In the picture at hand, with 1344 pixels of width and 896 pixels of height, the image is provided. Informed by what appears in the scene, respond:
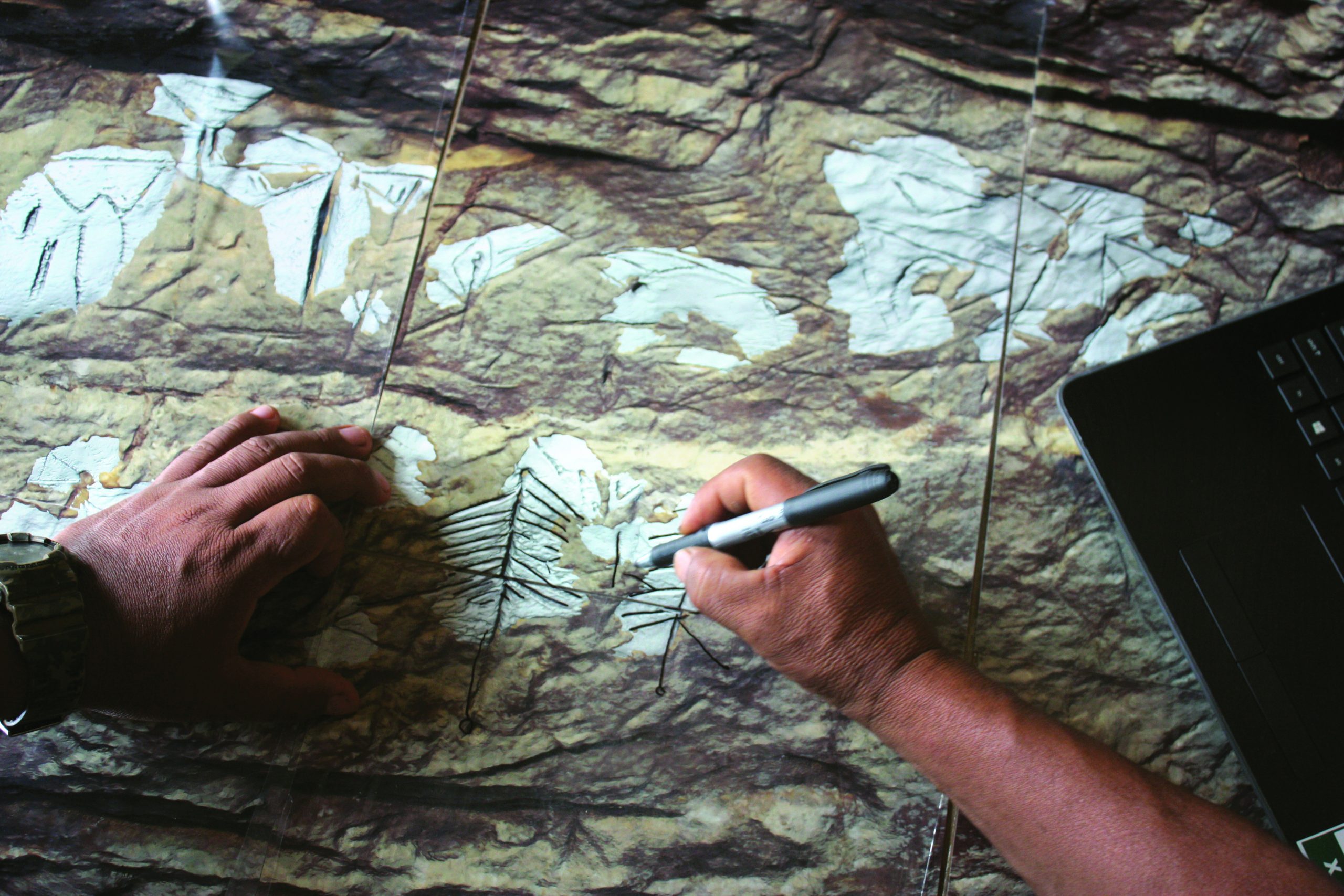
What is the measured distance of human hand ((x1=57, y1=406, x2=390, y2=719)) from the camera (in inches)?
29.7

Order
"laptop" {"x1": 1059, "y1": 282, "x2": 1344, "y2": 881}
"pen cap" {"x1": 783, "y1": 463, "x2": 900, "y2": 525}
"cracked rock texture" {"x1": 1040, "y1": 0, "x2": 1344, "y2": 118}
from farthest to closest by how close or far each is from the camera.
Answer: "cracked rock texture" {"x1": 1040, "y1": 0, "x2": 1344, "y2": 118}, "laptop" {"x1": 1059, "y1": 282, "x2": 1344, "y2": 881}, "pen cap" {"x1": 783, "y1": 463, "x2": 900, "y2": 525}

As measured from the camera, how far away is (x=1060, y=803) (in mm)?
718

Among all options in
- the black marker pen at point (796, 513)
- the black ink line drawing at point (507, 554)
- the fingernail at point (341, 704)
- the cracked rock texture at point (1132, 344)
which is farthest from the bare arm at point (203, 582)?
the cracked rock texture at point (1132, 344)

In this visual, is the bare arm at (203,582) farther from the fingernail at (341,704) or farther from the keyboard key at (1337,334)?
the keyboard key at (1337,334)

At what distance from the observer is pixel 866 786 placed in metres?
0.80

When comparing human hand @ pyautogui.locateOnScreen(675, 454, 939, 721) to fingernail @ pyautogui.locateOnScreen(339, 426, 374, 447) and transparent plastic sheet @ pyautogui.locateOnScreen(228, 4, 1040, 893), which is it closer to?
transparent plastic sheet @ pyautogui.locateOnScreen(228, 4, 1040, 893)

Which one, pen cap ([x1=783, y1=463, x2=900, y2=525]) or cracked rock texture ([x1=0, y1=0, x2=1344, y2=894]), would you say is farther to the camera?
cracked rock texture ([x1=0, y1=0, x2=1344, y2=894])

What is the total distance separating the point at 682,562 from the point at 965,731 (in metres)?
0.30

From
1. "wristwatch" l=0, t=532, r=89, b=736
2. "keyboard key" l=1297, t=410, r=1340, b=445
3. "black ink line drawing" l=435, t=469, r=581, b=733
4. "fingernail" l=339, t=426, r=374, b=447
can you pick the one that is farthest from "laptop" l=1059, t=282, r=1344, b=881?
"wristwatch" l=0, t=532, r=89, b=736

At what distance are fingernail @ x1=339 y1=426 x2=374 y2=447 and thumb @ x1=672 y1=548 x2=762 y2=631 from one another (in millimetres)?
364

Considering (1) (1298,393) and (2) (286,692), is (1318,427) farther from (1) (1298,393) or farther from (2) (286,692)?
(2) (286,692)

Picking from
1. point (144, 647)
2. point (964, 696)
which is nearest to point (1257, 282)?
point (964, 696)

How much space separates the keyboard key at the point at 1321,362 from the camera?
85 centimetres

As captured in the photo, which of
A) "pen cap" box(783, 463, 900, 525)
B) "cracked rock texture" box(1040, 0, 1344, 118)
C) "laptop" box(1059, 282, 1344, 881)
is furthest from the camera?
"cracked rock texture" box(1040, 0, 1344, 118)
